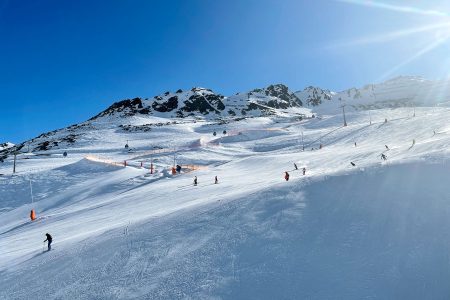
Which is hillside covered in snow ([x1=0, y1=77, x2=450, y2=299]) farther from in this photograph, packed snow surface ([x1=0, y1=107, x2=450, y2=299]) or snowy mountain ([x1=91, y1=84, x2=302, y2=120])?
snowy mountain ([x1=91, y1=84, x2=302, y2=120])

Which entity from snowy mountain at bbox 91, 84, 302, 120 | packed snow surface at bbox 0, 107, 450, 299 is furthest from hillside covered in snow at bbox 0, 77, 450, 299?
snowy mountain at bbox 91, 84, 302, 120

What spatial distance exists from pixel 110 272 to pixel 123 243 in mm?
2166

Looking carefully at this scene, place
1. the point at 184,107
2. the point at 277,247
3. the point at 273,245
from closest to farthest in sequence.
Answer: the point at 277,247 → the point at 273,245 → the point at 184,107

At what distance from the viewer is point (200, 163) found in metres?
49.6

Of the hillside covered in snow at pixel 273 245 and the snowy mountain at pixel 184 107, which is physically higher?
the snowy mountain at pixel 184 107

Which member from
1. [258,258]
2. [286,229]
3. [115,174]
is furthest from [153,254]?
[115,174]

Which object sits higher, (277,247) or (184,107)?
(184,107)

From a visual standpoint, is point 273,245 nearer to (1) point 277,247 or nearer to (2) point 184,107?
(1) point 277,247

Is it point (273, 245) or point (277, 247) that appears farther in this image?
point (273, 245)

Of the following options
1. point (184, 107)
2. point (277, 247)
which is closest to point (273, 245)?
point (277, 247)

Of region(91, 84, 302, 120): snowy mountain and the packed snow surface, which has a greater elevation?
region(91, 84, 302, 120): snowy mountain

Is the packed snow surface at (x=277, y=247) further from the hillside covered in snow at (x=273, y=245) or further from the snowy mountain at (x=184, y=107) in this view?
the snowy mountain at (x=184, y=107)

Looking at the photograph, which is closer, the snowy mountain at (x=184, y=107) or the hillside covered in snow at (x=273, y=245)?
the hillside covered in snow at (x=273, y=245)

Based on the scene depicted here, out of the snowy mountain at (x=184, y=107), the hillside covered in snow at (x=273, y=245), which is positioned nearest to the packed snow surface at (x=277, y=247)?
the hillside covered in snow at (x=273, y=245)
